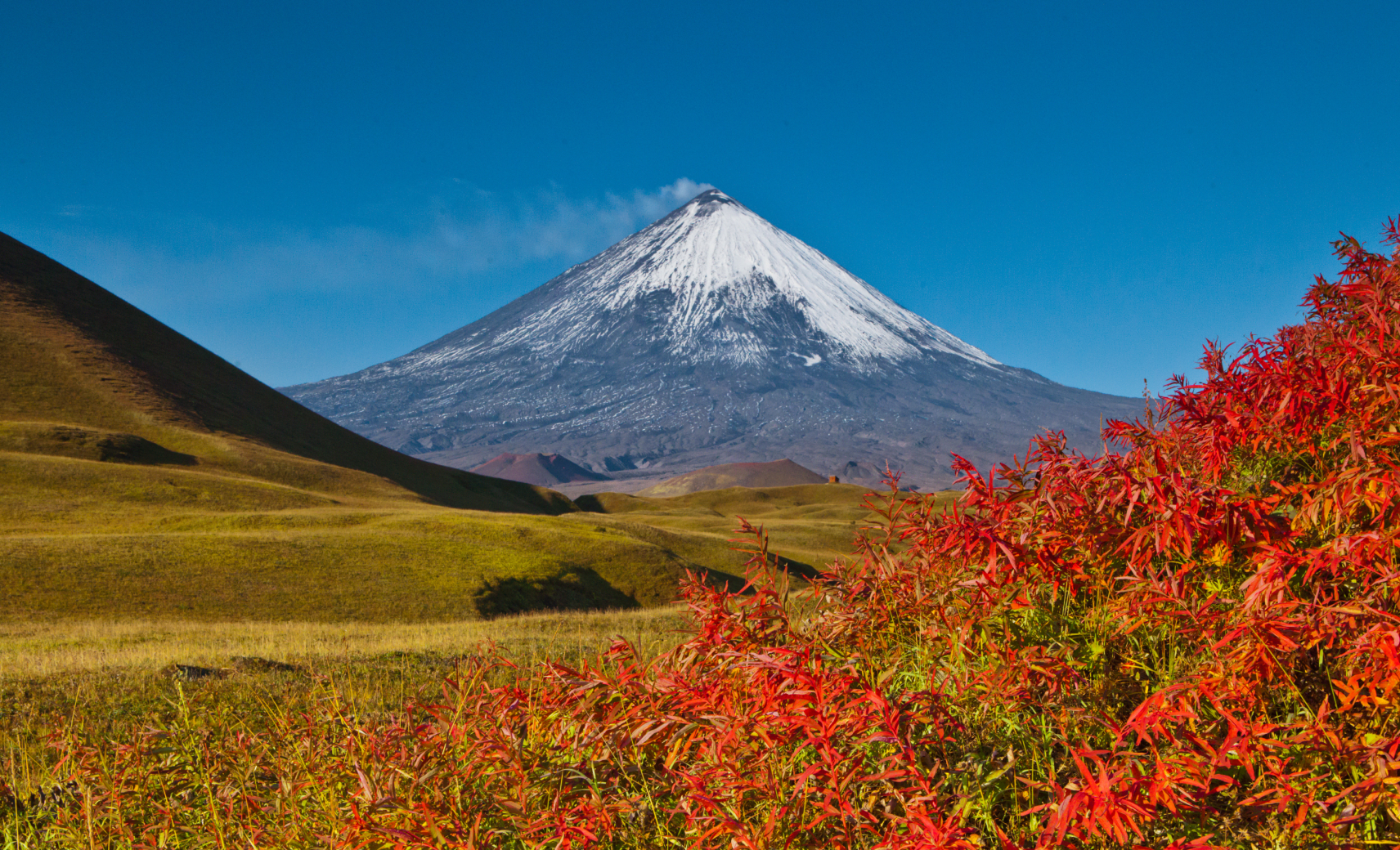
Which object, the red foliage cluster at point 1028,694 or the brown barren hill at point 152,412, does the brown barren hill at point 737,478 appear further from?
the red foliage cluster at point 1028,694

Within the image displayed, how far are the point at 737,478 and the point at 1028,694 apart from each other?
16387 cm

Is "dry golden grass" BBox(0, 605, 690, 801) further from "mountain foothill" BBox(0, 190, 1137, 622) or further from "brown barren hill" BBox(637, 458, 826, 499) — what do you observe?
"brown barren hill" BBox(637, 458, 826, 499)

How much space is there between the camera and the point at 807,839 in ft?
7.42

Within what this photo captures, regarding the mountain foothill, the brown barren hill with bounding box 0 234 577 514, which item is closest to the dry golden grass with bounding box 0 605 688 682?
the mountain foothill

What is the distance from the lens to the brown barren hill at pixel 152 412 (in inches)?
1686

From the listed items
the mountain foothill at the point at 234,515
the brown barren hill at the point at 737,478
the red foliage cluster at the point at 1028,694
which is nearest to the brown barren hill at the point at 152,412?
the mountain foothill at the point at 234,515

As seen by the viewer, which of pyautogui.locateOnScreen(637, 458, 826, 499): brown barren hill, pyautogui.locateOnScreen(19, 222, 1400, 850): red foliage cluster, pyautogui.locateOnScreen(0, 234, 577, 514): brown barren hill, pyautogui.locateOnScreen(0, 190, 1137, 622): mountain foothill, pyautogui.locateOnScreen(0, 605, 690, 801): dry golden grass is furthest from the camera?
pyautogui.locateOnScreen(637, 458, 826, 499): brown barren hill

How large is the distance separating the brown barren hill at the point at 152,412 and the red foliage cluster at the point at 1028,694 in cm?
3928

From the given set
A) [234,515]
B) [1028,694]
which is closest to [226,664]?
[1028,694]

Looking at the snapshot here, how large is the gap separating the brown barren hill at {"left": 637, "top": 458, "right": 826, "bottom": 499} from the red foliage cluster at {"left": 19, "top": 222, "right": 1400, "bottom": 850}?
502 ft

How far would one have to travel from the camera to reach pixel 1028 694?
2.47m

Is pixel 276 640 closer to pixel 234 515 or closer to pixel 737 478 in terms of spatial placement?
pixel 234 515

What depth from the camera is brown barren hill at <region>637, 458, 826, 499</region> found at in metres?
161

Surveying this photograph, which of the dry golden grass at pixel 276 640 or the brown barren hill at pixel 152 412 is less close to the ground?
the brown barren hill at pixel 152 412
